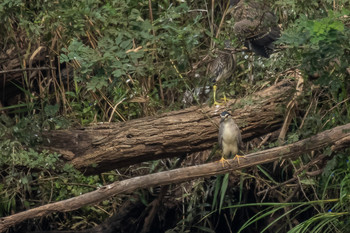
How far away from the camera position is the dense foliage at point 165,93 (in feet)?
13.0

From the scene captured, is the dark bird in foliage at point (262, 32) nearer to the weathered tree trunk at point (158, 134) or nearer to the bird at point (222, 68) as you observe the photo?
the bird at point (222, 68)

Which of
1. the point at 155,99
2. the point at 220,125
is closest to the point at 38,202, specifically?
the point at 155,99

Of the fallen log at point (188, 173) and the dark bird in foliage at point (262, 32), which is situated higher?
the dark bird in foliage at point (262, 32)

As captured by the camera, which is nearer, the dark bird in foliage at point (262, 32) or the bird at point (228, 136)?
the bird at point (228, 136)

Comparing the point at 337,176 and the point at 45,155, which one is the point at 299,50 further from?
the point at 45,155

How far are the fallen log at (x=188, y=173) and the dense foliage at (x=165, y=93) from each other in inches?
5.2

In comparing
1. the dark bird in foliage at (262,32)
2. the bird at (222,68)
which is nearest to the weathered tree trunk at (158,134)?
the dark bird in foliage at (262,32)

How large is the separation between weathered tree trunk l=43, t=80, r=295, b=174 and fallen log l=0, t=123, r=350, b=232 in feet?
2.26

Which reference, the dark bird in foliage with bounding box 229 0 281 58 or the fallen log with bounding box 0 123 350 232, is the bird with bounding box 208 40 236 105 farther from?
the fallen log with bounding box 0 123 350 232

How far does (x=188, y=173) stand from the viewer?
3.61 m

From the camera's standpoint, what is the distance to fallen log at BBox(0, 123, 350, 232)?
358cm

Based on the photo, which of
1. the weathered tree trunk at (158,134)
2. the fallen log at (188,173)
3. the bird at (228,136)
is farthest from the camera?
the weathered tree trunk at (158,134)

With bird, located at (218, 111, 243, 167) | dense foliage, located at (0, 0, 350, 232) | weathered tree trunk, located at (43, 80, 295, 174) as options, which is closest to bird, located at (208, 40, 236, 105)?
dense foliage, located at (0, 0, 350, 232)

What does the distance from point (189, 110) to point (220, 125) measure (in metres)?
0.29
